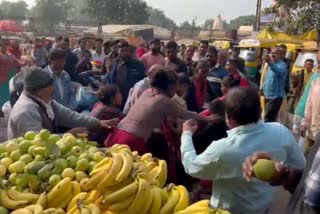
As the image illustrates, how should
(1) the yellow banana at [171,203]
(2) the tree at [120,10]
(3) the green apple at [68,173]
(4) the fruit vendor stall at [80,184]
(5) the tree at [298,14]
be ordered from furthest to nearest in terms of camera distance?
(2) the tree at [120,10], (5) the tree at [298,14], (3) the green apple at [68,173], (1) the yellow banana at [171,203], (4) the fruit vendor stall at [80,184]

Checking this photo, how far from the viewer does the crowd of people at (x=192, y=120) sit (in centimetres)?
327

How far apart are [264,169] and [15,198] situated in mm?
1312

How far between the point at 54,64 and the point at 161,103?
182cm

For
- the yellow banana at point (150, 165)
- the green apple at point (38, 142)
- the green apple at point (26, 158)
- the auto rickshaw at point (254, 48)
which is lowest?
the auto rickshaw at point (254, 48)

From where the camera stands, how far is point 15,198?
2.89 meters

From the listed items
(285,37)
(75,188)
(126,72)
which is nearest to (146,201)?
(75,188)

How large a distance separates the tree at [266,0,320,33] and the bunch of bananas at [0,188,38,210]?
16.1m

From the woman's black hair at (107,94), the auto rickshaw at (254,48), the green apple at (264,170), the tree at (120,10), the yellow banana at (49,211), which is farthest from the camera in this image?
the tree at (120,10)

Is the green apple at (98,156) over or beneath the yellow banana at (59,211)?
over

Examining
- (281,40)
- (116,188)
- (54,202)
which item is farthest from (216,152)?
(281,40)

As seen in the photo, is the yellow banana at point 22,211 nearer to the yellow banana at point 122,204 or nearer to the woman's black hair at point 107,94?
the yellow banana at point 122,204

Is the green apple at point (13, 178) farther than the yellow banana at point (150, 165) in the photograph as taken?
No

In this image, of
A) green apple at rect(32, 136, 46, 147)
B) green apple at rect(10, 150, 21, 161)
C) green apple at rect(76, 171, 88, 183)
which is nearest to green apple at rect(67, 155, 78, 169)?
green apple at rect(76, 171, 88, 183)

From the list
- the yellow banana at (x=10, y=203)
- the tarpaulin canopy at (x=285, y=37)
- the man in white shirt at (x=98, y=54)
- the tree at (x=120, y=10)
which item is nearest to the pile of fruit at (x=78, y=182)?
the yellow banana at (x=10, y=203)
